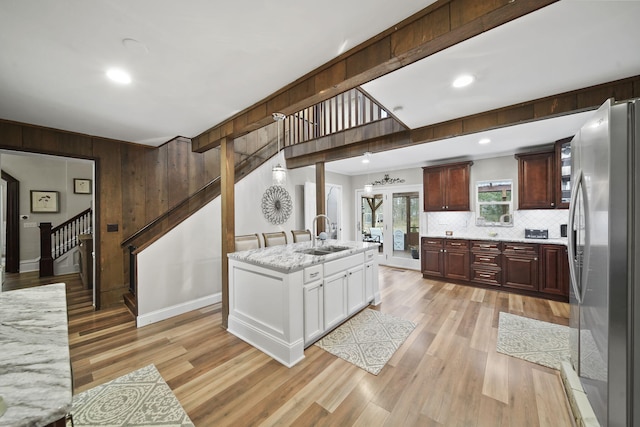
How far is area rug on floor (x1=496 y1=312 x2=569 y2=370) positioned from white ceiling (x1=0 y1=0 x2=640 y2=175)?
2.50 metres

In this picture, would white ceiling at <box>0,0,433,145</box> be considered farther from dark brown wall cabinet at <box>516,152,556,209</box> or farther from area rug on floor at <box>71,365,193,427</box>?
dark brown wall cabinet at <box>516,152,556,209</box>

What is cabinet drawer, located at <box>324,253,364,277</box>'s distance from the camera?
2662mm

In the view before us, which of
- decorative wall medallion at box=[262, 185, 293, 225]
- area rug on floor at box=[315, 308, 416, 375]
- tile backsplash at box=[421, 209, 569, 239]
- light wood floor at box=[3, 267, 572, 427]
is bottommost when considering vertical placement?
light wood floor at box=[3, 267, 572, 427]

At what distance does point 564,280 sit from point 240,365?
4634 millimetres

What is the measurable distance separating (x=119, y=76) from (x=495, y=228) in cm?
595

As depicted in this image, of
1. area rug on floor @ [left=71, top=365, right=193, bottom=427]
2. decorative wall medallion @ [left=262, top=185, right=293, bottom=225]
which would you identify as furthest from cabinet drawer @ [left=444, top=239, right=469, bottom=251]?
area rug on floor @ [left=71, top=365, right=193, bottom=427]

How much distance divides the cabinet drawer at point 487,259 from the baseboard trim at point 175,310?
450 cm

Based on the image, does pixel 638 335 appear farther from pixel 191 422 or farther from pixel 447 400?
pixel 191 422

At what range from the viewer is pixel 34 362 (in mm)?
828

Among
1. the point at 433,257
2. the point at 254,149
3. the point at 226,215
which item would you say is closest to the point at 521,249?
the point at 433,257

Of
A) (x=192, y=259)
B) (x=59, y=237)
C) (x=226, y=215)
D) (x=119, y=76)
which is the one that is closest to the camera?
(x=119, y=76)

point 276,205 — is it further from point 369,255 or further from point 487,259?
point 487,259

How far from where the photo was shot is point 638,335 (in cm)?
111

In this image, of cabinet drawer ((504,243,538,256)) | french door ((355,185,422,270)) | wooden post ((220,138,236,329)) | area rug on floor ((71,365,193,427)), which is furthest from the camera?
french door ((355,185,422,270))
